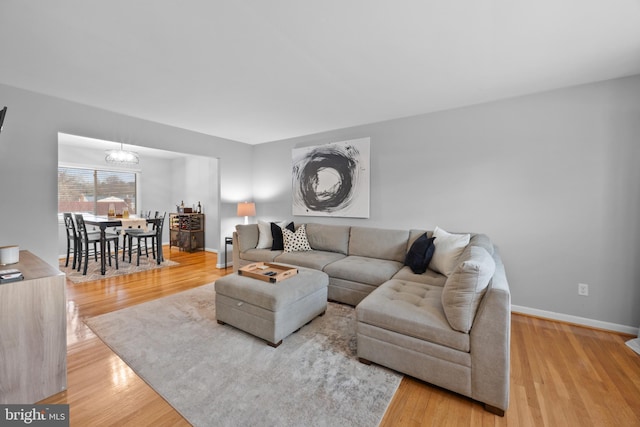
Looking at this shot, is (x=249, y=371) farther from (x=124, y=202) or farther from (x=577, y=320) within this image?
(x=124, y=202)

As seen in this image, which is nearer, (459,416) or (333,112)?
(459,416)

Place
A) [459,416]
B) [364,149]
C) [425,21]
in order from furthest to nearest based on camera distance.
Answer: [364,149], [425,21], [459,416]

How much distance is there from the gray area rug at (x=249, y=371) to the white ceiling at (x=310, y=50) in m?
2.35

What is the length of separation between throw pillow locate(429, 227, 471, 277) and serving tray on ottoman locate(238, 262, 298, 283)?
1483mm

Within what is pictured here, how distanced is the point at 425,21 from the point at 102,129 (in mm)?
3731

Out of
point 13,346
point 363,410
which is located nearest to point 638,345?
point 363,410

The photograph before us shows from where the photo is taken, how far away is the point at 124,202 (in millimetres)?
6234

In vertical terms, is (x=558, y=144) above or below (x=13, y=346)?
above

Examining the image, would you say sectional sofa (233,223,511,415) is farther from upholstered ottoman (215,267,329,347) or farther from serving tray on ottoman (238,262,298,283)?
serving tray on ottoman (238,262,298,283)

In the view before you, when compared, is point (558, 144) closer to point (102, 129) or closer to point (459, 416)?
point (459, 416)

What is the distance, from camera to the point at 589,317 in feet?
8.38

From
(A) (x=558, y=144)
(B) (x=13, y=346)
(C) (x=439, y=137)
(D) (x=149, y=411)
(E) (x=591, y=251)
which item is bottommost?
(D) (x=149, y=411)

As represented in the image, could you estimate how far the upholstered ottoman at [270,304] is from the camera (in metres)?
2.13

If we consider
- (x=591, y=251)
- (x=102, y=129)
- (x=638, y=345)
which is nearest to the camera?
(x=638, y=345)
